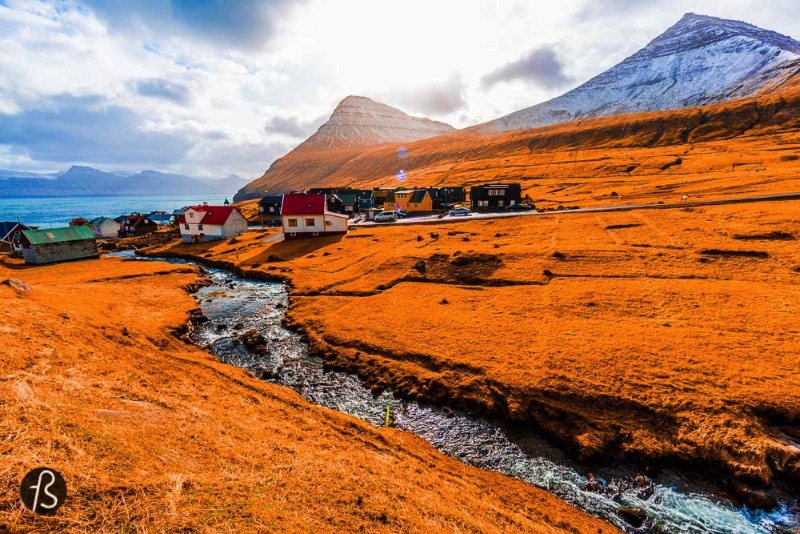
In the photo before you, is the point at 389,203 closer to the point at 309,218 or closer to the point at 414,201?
the point at 414,201

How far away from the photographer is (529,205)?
9575 centimetres

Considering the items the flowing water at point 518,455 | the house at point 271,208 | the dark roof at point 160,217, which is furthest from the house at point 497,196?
the dark roof at point 160,217

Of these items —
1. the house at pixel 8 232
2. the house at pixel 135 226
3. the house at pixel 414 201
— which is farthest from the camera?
the house at pixel 135 226

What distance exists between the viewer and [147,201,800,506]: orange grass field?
19.3 m

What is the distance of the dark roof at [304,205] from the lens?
75.2 m

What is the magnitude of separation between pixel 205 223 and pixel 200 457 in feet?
281

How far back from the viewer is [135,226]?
120m

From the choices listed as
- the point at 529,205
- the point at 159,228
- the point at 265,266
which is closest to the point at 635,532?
the point at 265,266

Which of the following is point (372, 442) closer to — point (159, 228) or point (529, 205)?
point (529, 205)

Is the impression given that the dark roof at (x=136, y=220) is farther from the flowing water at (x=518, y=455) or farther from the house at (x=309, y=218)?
the flowing water at (x=518, y=455)

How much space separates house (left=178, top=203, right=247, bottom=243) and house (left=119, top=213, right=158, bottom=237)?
46.4m

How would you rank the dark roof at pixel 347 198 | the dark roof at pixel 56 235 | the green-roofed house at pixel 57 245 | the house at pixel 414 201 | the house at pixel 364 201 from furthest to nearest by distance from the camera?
the house at pixel 364 201 < the dark roof at pixel 347 198 < the house at pixel 414 201 < the green-roofed house at pixel 57 245 < the dark roof at pixel 56 235

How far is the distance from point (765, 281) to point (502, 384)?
1271 inches

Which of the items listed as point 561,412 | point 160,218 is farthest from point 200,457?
point 160,218
